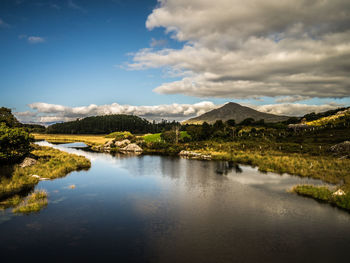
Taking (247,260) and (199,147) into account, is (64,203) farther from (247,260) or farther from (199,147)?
(199,147)

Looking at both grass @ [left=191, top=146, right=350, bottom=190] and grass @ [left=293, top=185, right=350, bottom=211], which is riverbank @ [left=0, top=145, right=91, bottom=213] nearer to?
grass @ [left=293, top=185, right=350, bottom=211]

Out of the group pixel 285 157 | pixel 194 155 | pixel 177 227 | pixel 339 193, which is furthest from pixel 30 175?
pixel 285 157

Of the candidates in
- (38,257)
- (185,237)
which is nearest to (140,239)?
(185,237)

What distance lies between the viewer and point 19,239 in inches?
858

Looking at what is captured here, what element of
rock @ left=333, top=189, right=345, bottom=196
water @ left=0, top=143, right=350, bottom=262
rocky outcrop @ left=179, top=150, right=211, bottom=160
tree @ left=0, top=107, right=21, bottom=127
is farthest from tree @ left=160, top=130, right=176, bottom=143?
rock @ left=333, top=189, right=345, bottom=196

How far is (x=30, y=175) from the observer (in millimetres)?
44250

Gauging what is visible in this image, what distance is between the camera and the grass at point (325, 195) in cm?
3086

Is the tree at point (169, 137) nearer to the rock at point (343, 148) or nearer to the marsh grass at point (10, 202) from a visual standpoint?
the rock at point (343, 148)

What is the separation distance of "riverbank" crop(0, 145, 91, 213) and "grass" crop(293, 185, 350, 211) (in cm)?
4322

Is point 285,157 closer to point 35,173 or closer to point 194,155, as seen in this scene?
point 194,155

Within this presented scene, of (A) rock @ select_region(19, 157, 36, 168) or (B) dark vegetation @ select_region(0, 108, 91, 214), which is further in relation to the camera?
(A) rock @ select_region(19, 157, 36, 168)

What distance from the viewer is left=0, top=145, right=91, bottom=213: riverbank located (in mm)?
33562

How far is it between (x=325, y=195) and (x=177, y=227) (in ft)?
79.9

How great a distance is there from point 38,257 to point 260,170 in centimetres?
5169
